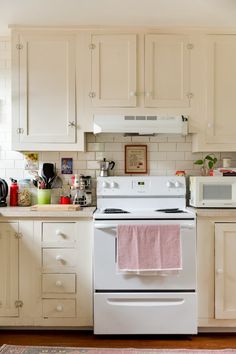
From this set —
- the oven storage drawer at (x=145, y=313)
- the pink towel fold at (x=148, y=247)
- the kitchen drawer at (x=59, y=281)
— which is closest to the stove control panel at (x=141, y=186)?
the pink towel fold at (x=148, y=247)

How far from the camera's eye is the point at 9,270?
106 inches

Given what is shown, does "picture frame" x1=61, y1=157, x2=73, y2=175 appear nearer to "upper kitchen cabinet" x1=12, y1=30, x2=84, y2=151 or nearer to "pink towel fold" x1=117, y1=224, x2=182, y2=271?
"upper kitchen cabinet" x1=12, y1=30, x2=84, y2=151

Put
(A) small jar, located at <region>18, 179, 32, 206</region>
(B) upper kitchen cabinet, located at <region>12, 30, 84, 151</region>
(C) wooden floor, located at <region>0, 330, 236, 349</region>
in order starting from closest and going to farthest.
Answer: (C) wooden floor, located at <region>0, 330, 236, 349</region>, (B) upper kitchen cabinet, located at <region>12, 30, 84, 151</region>, (A) small jar, located at <region>18, 179, 32, 206</region>

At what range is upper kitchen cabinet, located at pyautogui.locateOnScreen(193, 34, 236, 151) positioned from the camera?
2.94m

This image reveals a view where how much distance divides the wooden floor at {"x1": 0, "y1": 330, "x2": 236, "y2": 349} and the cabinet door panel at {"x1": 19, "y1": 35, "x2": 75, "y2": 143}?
1.57 metres

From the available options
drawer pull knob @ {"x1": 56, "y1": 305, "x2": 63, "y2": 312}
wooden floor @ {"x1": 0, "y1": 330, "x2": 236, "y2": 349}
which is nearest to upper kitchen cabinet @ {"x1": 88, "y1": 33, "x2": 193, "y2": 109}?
drawer pull knob @ {"x1": 56, "y1": 305, "x2": 63, "y2": 312}

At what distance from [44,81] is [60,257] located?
4.65 ft

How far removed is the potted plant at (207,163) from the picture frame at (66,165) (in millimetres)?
1103

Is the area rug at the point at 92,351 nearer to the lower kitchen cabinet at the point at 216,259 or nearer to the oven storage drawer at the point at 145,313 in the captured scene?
the oven storage drawer at the point at 145,313

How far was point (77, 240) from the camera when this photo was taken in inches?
106

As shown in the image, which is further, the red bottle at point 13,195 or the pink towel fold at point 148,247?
the red bottle at point 13,195

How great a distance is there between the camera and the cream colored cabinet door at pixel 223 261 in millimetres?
2652

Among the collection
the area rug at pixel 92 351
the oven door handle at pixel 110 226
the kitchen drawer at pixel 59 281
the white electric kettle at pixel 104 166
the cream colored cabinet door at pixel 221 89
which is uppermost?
the cream colored cabinet door at pixel 221 89

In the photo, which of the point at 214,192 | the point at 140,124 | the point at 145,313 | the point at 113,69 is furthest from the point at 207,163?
the point at 145,313
